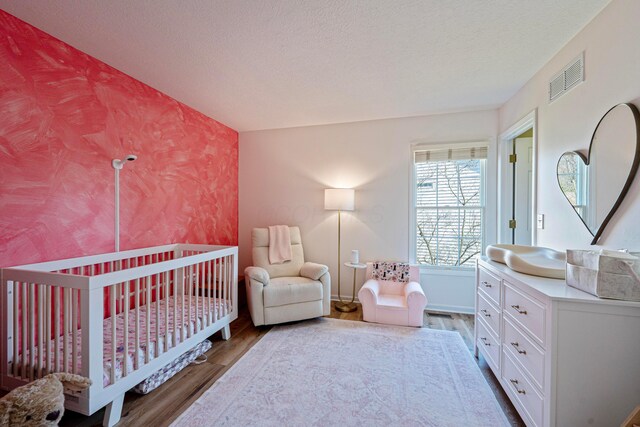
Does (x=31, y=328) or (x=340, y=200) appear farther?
(x=340, y=200)

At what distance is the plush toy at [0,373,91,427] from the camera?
1.06 metres

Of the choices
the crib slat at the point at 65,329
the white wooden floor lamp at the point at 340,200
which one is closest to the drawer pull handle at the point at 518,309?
the white wooden floor lamp at the point at 340,200

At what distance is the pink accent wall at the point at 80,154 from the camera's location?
1614 mm

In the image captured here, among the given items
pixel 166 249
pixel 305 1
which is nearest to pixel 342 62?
pixel 305 1

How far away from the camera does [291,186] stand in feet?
12.4

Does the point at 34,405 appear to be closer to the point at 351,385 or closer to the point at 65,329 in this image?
the point at 65,329

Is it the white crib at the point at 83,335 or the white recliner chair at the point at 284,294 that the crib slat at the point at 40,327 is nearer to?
the white crib at the point at 83,335

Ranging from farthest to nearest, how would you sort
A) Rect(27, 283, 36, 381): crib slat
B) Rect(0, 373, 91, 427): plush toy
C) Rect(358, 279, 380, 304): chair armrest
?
Rect(358, 279, 380, 304): chair armrest, Rect(27, 283, 36, 381): crib slat, Rect(0, 373, 91, 427): plush toy

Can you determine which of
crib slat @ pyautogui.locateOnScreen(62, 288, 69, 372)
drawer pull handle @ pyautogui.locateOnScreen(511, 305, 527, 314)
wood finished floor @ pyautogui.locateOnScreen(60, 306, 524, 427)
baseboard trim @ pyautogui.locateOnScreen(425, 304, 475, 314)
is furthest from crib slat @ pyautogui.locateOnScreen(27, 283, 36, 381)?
baseboard trim @ pyautogui.locateOnScreen(425, 304, 475, 314)

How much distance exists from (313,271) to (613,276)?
2332 mm

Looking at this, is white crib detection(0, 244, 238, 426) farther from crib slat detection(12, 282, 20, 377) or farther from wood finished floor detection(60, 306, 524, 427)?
wood finished floor detection(60, 306, 524, 427)

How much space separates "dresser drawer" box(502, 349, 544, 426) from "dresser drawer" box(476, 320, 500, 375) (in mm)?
98

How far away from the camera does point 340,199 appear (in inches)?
129

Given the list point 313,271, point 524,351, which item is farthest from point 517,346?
point 313,271
